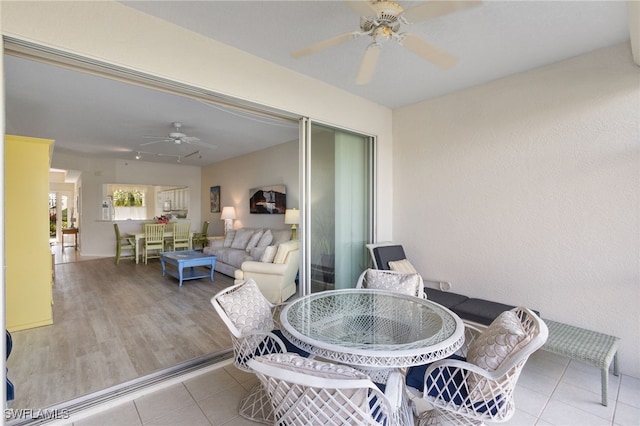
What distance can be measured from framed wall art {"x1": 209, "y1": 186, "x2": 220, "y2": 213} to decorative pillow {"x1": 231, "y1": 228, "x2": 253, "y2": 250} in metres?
2.22

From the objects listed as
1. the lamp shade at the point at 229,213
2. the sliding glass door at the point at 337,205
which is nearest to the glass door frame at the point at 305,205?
the sliding glass door at the point at 337,205

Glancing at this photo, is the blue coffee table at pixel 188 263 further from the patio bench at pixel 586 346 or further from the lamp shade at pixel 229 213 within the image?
the patio bench at pixel 586 346

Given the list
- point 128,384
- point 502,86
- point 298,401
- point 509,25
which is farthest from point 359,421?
point 502,86

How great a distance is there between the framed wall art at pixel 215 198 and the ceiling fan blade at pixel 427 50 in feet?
22.8

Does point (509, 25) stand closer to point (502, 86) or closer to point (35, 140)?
point (502, 86)

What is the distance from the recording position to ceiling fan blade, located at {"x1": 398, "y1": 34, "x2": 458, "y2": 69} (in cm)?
181

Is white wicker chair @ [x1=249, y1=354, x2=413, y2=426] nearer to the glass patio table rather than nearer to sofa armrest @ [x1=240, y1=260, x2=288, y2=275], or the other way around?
the glass patio table

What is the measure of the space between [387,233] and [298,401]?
3063 mm

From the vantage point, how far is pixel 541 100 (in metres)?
2.80

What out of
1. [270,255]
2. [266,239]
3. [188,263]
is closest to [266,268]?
[270,255]

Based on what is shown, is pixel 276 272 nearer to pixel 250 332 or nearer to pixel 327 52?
pixel 250 332

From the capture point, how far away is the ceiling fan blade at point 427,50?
1814mm

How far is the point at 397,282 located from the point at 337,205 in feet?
4.05

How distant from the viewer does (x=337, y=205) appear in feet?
11.4
